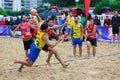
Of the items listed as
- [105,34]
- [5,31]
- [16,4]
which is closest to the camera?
[105,34]

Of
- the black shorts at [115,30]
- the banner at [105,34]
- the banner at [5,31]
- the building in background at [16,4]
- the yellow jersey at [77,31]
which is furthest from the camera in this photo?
the building in background at [16,4]

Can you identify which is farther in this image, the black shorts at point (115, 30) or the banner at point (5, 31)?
the banner at point (5, 31)

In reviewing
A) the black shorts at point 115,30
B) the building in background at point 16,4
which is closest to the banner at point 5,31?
the black shorts at point 115,30

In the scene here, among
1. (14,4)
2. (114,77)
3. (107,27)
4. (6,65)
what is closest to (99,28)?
(107,27)

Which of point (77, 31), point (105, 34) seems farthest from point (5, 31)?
point (77, 31)

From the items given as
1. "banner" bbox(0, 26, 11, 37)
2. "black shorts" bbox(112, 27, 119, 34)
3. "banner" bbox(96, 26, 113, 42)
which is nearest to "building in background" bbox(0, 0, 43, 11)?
"banner" bbox(0, 26, 11, 37)

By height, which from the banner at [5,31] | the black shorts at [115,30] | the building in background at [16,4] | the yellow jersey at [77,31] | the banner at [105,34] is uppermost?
the yellow jersey at [77,31]

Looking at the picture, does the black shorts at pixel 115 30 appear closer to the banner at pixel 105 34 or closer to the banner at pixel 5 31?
the banner at pixel 105 34

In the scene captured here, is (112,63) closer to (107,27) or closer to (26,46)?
(26,46)

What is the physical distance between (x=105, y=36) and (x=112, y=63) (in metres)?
8.78

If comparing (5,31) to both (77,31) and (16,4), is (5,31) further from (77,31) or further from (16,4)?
(16,4)

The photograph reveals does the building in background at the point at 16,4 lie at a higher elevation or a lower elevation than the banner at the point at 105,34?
lower

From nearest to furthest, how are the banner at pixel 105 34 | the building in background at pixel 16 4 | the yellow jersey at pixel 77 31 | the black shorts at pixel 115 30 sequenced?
the yellow jersey at pixel 77 31 < the black shorts at pixel 115 30 < the banner at pixel 105 34 < the building in background at pixel 16 4

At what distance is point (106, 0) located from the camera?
4750cm
